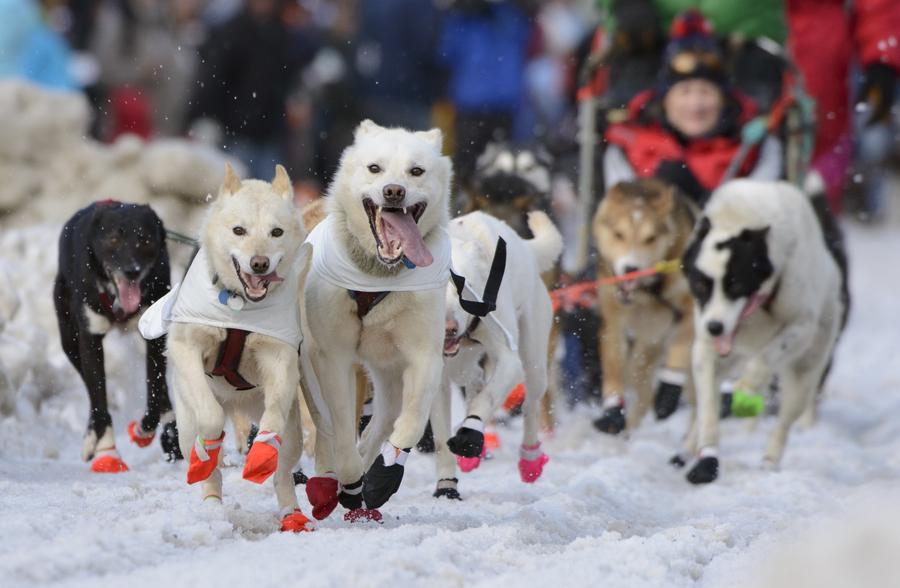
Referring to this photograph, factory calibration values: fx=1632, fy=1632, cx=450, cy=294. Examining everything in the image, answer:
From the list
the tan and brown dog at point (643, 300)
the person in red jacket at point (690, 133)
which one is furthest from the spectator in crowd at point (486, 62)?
the tan and brown dog at point (643, 300)

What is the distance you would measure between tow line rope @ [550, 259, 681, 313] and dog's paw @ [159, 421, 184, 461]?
242 centimetres

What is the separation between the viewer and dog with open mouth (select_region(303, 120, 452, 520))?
522 centimetres

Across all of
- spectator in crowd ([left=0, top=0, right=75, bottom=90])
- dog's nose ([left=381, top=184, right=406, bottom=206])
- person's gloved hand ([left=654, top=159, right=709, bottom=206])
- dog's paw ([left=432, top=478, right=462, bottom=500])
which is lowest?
dog's paw ([left=432, top=478, right=462, bottom=500])

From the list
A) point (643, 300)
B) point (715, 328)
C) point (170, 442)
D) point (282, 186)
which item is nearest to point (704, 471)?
point (715, 328)

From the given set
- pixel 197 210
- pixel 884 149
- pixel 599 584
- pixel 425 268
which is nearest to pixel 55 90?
pixel 197 210

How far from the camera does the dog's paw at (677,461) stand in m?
7.85

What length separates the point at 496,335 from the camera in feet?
19.4

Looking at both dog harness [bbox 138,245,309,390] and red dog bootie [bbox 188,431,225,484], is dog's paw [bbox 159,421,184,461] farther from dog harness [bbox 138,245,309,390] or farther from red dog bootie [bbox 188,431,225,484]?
red dog bootie [bbox 188,431,225,484]

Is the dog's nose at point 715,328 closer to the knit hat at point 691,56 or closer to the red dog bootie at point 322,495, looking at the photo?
the knit hat at point 691,56

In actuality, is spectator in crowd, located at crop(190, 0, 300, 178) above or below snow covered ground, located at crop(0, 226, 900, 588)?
above

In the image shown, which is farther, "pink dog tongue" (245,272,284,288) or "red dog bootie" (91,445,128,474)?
"red dog bootie" (91,445,128,474)

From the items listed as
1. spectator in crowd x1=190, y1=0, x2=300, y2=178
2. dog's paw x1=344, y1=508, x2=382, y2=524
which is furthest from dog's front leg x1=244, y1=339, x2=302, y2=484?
spectator in crowd x1=190, y1=0, x2=300, y2=178

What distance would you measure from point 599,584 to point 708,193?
5.28 meters

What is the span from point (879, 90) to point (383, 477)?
241 inches
